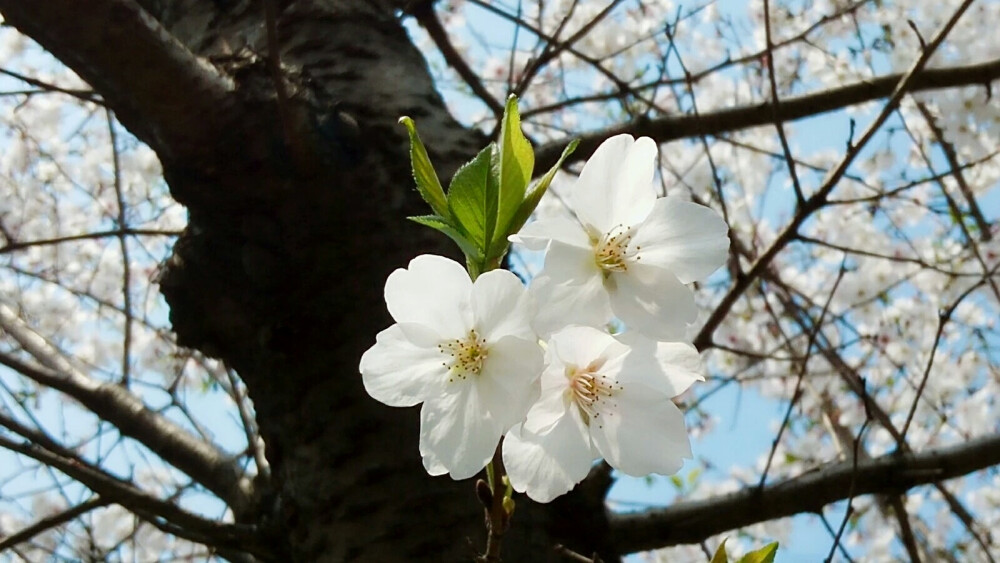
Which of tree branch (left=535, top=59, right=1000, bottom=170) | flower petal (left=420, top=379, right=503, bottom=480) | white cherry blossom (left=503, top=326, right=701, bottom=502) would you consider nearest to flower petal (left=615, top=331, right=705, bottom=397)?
white cherry blossom (left=503, top=326, right=701, bottom=502)

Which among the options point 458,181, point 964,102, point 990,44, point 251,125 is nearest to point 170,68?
point 251,125

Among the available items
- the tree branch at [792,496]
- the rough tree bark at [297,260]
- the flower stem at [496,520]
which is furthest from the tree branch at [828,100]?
the flower stem at [496,520]

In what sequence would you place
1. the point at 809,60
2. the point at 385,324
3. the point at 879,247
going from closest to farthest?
the point at 385,324
the point at 809,60
the point at 879,247

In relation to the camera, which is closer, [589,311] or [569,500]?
[589,311]

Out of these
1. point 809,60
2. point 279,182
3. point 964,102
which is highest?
point 809,60

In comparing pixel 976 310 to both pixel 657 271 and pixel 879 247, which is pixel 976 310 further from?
pixel 657 271

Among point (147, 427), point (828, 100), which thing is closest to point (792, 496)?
point (828, 100)

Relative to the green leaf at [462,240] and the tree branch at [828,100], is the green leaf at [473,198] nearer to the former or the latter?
the green leaf at [462,240]

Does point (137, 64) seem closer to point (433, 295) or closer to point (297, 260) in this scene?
point (297, 260)
